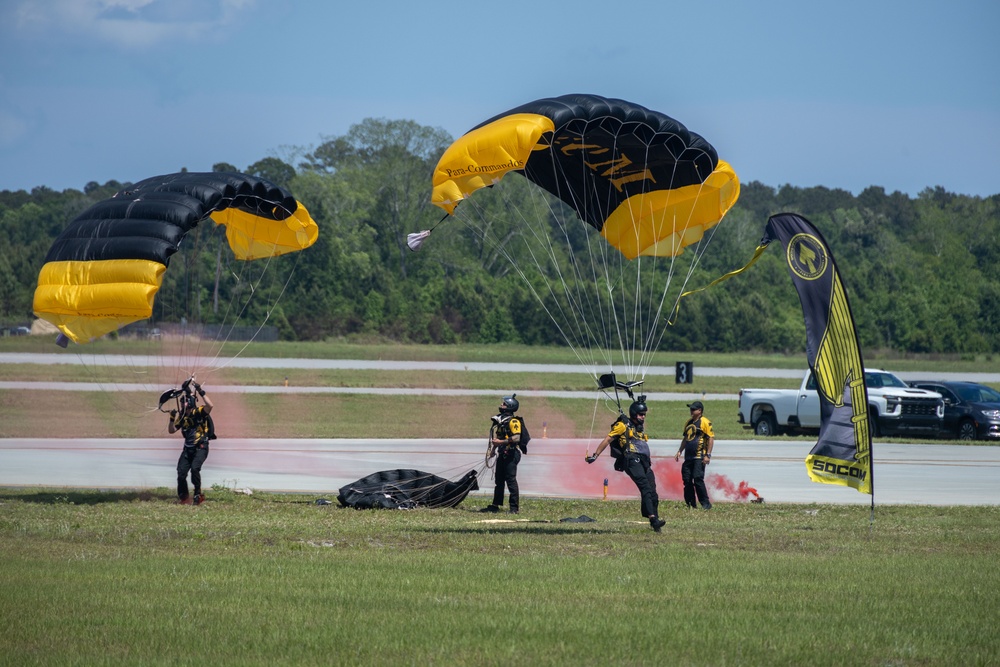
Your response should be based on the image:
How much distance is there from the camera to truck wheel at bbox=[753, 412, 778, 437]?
91.7 feet

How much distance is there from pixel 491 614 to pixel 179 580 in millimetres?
2933

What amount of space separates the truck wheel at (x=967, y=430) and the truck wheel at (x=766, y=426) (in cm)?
427

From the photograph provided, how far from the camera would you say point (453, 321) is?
6950 centimetres

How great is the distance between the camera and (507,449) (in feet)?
49.8

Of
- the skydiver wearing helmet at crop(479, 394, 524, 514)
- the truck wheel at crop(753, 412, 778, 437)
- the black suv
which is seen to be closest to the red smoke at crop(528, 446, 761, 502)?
the skydiver wearing helmet at crop(479, 394, 524, 514)

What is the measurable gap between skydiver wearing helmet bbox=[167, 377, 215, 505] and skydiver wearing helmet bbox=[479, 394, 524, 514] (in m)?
3.82

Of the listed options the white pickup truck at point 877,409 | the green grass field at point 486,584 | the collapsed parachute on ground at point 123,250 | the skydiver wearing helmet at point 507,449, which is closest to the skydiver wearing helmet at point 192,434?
the green grass field at point 486,584

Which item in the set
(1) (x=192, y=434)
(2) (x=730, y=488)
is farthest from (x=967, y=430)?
(1) (x=192, y=434)

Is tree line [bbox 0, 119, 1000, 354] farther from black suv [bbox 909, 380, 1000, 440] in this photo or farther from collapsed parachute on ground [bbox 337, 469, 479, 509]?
collapsed parachute on ground [bbox 337, 469, 479, 509]

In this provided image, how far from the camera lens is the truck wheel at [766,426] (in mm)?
27938

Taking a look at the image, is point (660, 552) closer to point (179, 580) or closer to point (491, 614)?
point (491, 614)

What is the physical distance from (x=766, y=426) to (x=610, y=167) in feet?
→ 45.4

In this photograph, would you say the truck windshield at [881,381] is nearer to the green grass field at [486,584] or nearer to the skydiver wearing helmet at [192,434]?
the green grass field at [486,584]

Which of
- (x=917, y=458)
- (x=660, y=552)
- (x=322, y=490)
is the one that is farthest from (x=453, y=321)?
(x=660, y=552)
